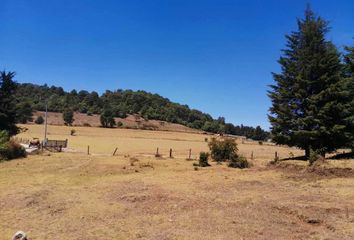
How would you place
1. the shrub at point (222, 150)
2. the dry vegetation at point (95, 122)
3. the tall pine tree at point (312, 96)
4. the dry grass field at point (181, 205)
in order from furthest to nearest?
the dry vegetation at point (95, 122) → the shrub at point (222, 150) → the tall pine tree at point (312, 96) → the dry grass field at point (181, 205)

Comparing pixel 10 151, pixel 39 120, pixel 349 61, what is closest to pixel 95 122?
pixel 39 120

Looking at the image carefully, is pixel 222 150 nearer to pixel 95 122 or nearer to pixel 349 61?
pixel 349 61

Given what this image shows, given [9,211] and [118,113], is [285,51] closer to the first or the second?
[9,211]

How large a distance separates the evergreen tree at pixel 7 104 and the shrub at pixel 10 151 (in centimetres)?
726

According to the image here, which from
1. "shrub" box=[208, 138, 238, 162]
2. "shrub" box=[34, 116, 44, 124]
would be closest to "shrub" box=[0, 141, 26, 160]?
"shrub" box=[208, 138, 238, 162]

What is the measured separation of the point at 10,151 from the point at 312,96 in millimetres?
27329

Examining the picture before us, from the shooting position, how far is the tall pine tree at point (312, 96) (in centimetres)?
3238

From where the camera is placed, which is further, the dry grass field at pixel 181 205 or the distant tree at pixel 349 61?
the distant tree at pixel 349 61

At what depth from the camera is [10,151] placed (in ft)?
119

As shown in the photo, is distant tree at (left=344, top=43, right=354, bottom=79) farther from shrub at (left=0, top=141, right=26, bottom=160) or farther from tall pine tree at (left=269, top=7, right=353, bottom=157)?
shrub at (left=0, top=141, right=26, bottom=160)

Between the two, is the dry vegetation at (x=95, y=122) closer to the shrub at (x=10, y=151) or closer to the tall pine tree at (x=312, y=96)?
the shrub at (x=10, y=151)

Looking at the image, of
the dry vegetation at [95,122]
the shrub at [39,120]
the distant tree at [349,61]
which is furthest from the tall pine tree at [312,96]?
the shrub at [39,120]

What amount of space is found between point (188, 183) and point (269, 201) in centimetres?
693

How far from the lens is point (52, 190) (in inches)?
800
